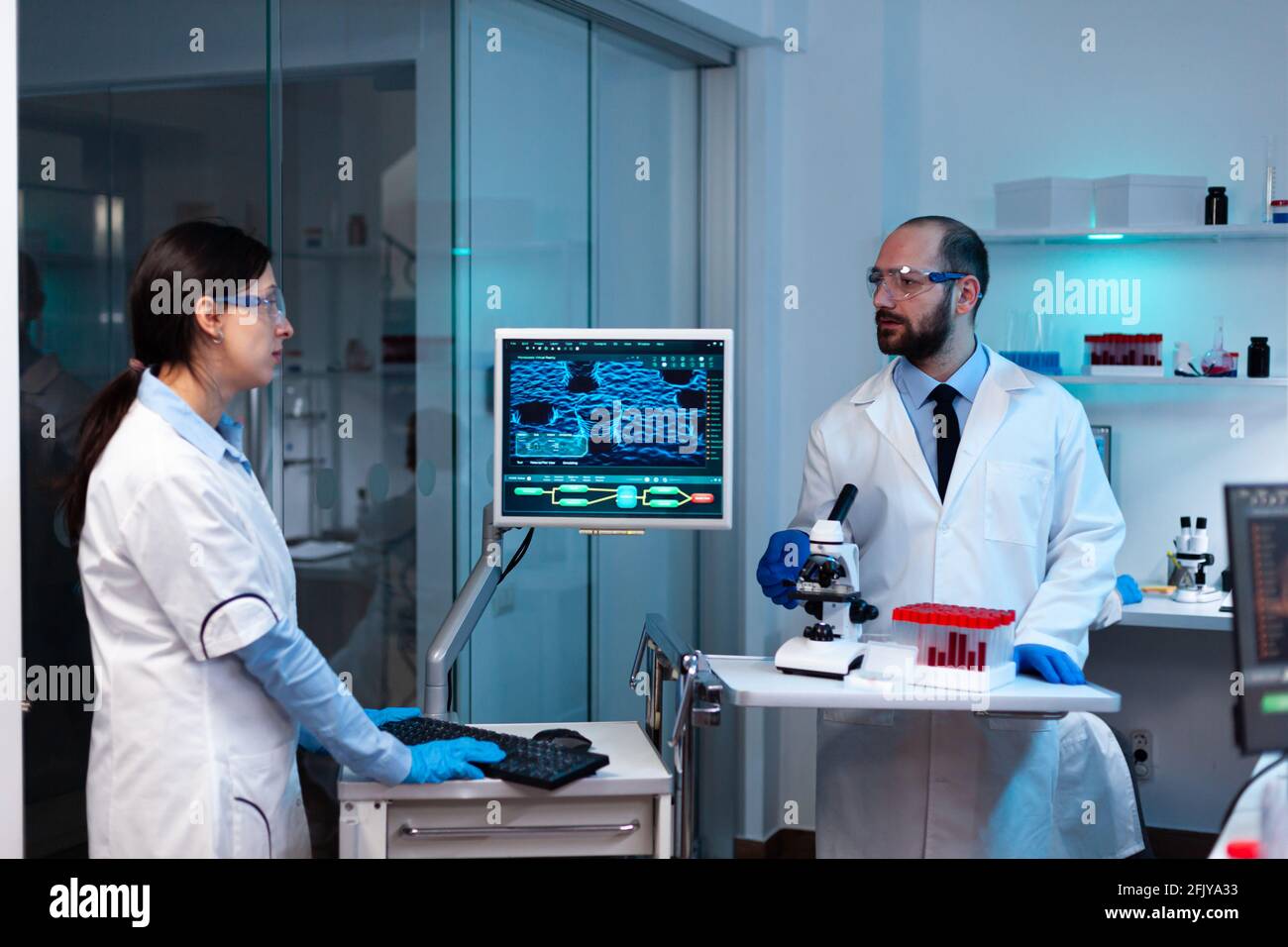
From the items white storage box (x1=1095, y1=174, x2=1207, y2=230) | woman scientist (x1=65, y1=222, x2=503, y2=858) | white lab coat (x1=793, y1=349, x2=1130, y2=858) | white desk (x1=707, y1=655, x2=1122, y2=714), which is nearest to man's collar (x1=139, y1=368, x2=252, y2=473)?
woman scientist (x1=65, y1=222, x2=503, y2=858)

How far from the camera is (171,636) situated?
1782 mm

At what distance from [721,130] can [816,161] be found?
0.98 ft

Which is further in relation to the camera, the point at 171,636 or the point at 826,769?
the point at 826,769

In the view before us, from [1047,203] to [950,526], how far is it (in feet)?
5.03

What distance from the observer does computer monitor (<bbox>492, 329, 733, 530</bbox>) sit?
216cm

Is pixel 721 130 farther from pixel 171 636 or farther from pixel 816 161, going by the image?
pixel 171 636

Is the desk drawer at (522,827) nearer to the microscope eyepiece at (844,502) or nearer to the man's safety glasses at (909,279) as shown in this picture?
the microscope eyepiece at (844,502)

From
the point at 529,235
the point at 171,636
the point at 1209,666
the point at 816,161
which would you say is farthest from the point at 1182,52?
the point at 171,636

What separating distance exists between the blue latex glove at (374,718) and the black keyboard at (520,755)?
2 centimetres

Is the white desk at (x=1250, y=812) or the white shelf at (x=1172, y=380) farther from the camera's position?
the white shelf at (x=1172, y=380)

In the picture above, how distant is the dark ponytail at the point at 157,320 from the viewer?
71.1 inches

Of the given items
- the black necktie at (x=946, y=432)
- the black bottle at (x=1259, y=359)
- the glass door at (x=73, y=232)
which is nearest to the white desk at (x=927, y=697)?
the black necktie at (x=946, y=432)
